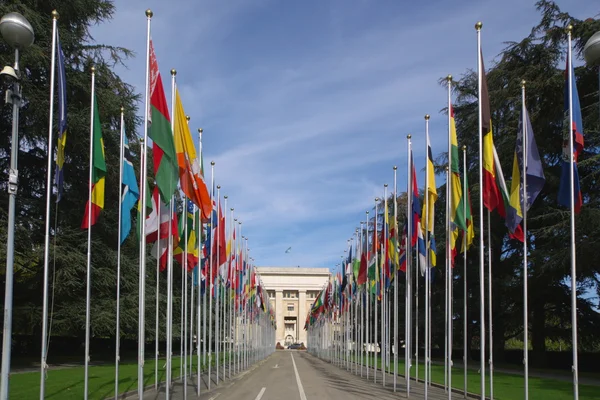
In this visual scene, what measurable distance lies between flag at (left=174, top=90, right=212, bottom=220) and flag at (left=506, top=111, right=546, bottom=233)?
8750mm

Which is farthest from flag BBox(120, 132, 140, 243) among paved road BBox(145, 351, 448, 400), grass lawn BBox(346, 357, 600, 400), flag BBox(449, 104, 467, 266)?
grass lawn BBox(346, 357, 600, 400)

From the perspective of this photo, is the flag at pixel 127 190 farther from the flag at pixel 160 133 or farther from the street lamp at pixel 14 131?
the street lamp at pixel 14 131

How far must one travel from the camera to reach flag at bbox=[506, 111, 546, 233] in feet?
52.7

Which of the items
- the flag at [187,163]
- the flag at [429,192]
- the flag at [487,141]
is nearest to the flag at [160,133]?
the flag at [187,163]

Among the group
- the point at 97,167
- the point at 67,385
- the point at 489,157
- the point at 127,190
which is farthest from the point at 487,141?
the point at 67,385

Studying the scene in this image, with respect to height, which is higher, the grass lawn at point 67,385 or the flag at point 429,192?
the flag at point 429,192

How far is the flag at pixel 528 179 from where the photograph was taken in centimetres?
1606

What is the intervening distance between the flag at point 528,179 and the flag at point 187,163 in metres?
8.75

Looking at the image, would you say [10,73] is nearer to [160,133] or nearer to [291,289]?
[160,133]

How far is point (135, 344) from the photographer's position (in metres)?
63.7

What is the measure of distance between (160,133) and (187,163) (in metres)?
→ 2.45

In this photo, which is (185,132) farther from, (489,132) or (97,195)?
(489,132)

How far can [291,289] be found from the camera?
139875 mm

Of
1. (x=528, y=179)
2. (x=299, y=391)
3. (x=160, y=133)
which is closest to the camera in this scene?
(x=160, y=133)
